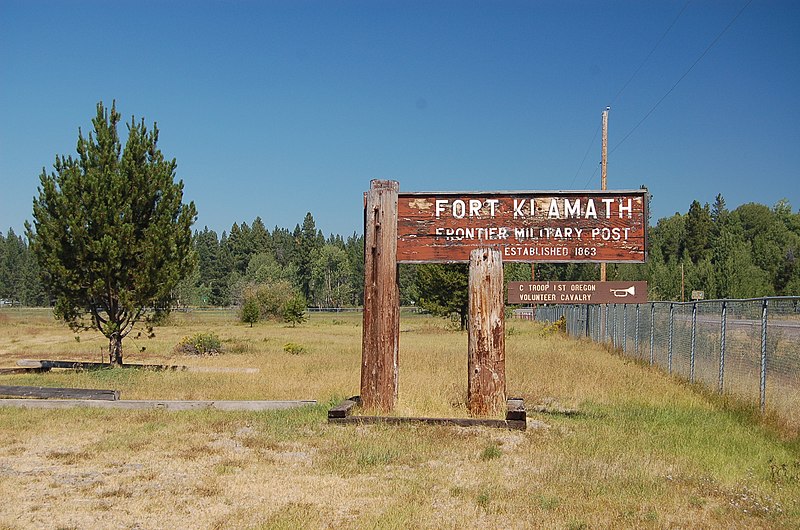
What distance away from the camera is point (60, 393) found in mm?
13320

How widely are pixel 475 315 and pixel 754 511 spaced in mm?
5022

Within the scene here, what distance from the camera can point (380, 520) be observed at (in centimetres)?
646

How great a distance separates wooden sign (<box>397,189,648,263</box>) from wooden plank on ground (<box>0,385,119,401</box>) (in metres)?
5.71

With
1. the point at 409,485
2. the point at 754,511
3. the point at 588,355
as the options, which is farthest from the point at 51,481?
the point at 588,355

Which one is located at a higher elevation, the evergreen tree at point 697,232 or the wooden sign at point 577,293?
the evergreen tree at point 697,232

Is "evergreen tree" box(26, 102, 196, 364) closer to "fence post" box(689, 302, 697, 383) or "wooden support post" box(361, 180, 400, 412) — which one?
"wooden support post" box(361, 180, 400, 412)

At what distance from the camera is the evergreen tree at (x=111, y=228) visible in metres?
19.8

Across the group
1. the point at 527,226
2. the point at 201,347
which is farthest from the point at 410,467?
the point at 201,347

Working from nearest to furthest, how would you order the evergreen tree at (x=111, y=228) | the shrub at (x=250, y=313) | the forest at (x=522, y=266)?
the evergreen tree at (x=111, y=228) → the shrub at (x=250, y=313) → the forest at (x=522, y=266)

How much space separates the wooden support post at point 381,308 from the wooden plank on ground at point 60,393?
4703 millimetres

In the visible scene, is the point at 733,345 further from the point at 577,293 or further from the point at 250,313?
the point at 250,313

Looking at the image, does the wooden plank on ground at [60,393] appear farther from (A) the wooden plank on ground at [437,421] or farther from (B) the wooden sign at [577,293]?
(B) the wooden sign at [577,293]

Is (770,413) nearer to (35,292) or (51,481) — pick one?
(51,481)

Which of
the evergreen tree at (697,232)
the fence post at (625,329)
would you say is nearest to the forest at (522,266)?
the evergreen tree at (697,232)
